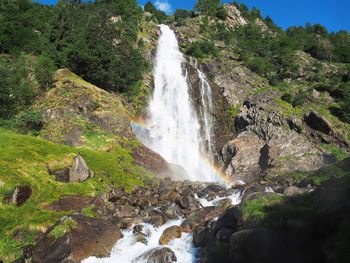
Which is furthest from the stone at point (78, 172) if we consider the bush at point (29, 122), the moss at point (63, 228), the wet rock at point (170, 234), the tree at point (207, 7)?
the tree at point (207, 7)

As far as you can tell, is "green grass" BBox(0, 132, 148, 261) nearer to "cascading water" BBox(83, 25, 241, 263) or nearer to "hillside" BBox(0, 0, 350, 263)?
"hillside" BBox(0, 0, 350, 263)

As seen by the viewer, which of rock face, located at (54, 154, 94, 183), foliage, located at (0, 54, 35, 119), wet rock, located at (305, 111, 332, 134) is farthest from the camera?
wet rock, located at (305, 111, 332, 134)

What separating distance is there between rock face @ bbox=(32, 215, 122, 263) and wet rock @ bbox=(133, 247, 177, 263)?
5.87 feet

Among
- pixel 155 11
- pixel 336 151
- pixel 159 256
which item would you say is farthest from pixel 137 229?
pixel 155 11

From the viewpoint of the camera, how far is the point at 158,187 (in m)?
18.1

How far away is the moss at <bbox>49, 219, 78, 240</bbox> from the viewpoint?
30.1 ft

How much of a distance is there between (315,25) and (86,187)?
12597 cm

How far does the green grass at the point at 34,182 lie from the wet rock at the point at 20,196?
7.4 inches

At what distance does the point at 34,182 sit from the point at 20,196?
1.24 meters

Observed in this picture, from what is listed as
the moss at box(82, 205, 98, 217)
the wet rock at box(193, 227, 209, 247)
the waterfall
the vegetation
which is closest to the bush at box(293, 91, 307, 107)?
the waterfall

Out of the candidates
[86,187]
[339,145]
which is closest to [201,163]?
[339,145]

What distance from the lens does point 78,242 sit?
30.2 ft

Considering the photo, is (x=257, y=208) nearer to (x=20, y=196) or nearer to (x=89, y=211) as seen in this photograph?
(x=89, y=211)

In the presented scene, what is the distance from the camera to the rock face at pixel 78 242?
338 inches
